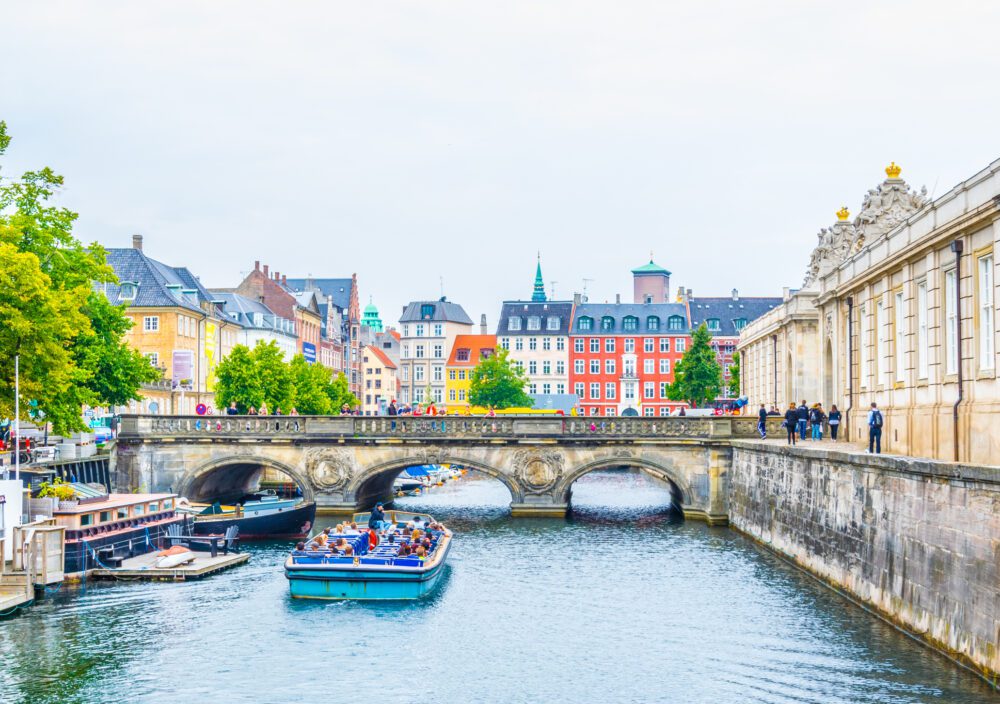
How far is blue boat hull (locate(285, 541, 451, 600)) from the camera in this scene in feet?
131

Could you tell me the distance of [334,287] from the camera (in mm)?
172500

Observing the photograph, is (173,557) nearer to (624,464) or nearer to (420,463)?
(420,463)

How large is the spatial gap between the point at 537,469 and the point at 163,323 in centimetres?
5080

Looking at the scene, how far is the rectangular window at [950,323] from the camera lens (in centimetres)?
3469

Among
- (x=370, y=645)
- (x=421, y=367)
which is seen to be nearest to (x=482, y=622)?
(x=370, y=645)

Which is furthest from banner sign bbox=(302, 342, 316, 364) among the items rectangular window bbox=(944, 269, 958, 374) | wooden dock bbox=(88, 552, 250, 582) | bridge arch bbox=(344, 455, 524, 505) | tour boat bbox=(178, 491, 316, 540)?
rectangular window bbox=(944, 269, 958, 374)

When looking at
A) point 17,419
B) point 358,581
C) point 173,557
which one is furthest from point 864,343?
point 17,419

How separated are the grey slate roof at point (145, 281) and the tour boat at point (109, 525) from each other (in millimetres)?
52334

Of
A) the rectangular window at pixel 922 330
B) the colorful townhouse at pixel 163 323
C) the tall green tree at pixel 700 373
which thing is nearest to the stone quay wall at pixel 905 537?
the rectangular window at pixel 922 330

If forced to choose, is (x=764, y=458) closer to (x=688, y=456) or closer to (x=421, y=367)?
(x=688, y=456)

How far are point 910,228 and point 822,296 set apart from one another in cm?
1850

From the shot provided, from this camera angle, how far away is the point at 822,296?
5759 centimetres

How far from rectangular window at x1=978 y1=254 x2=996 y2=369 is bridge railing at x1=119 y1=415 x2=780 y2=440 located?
28.6 m

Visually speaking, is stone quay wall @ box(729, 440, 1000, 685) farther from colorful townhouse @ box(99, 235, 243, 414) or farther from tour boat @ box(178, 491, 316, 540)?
colorful townhouse @ box(99, 235, 243, 414)
